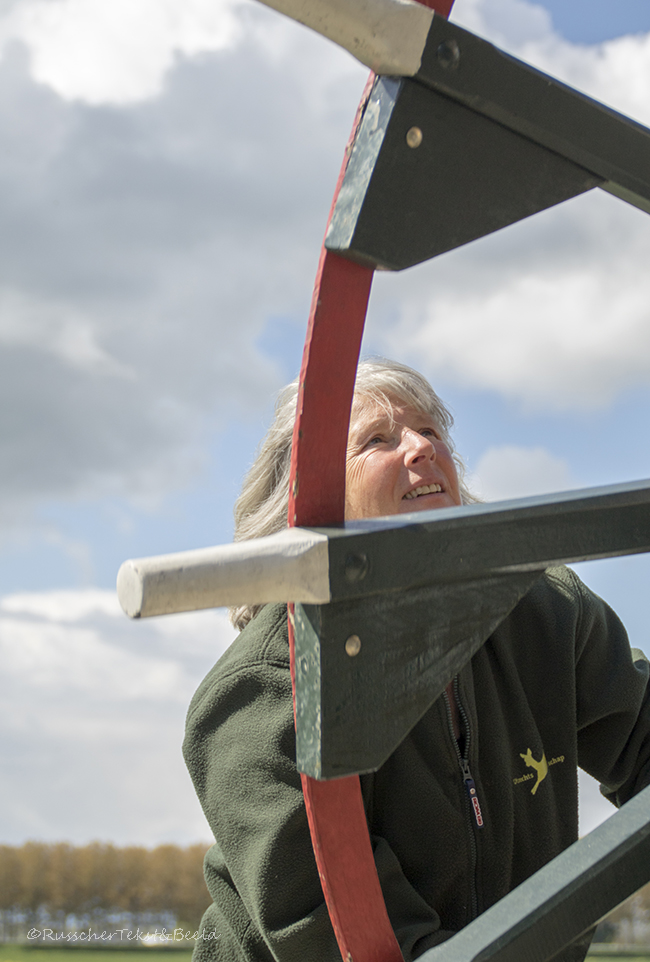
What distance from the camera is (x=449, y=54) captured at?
37.7 inches

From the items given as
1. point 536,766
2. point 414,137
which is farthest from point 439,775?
point 414,137

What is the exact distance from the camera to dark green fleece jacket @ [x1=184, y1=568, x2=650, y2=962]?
59.6 inches

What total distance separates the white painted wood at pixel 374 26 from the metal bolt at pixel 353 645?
22.6 inches

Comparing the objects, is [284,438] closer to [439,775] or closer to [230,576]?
[439,775]

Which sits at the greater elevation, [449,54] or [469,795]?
[449,54]

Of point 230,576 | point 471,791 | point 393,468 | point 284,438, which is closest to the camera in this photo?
point 230,576

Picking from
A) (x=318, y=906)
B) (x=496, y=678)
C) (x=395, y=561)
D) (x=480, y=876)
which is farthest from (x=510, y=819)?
(x=395, y=561)

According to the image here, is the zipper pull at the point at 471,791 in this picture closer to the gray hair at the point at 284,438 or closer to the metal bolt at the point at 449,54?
the gray hair at the point at 284,438

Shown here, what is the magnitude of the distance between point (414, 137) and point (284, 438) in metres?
1.15

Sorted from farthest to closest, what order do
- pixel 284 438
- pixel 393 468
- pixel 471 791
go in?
1. pixel 284 438
2. pixel 393 468
3. pixel 471 791

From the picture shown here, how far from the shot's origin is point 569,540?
104 cm

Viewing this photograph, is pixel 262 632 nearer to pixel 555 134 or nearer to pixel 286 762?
pixel 286 762

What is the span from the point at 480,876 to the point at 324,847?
0.77 metres

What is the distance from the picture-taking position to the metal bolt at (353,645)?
93 centimetres
